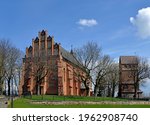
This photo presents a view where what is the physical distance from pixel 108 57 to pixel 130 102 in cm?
1844

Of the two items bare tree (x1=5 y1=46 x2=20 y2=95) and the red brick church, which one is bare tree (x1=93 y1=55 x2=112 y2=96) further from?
bare tree (x1=5 y1=46 x2=20 y2=95)

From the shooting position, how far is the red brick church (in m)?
57.6

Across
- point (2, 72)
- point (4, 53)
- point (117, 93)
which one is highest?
point (4, 53)

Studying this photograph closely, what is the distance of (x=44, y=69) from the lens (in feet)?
188

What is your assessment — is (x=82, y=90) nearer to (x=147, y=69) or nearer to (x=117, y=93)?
(x=117, y=93)

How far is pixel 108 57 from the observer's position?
5728cm

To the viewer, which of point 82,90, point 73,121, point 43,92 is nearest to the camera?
point 73,121

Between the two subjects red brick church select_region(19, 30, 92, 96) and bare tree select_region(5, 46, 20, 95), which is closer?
bare tree select_region(5, 46, 20, 95)

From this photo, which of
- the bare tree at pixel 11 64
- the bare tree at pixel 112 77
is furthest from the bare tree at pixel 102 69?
the bare tree at pixel 11 64

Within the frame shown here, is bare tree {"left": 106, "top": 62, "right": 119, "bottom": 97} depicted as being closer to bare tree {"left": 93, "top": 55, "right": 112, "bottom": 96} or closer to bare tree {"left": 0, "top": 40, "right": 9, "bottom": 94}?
bare tree {"left": 93, "top": 55, "right": 112, "bottom": 96}

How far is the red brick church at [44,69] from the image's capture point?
57.6m

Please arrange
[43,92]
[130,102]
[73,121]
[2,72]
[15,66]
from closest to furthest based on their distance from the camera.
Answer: [73,121] < [130,102] < [2,72] < [15,66] < [43,92]

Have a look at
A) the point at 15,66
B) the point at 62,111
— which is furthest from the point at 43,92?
the point at 62,111

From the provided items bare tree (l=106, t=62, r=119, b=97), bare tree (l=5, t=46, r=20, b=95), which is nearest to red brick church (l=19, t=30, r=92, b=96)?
bare tree (l=5, t=46, r=20, b=95)
